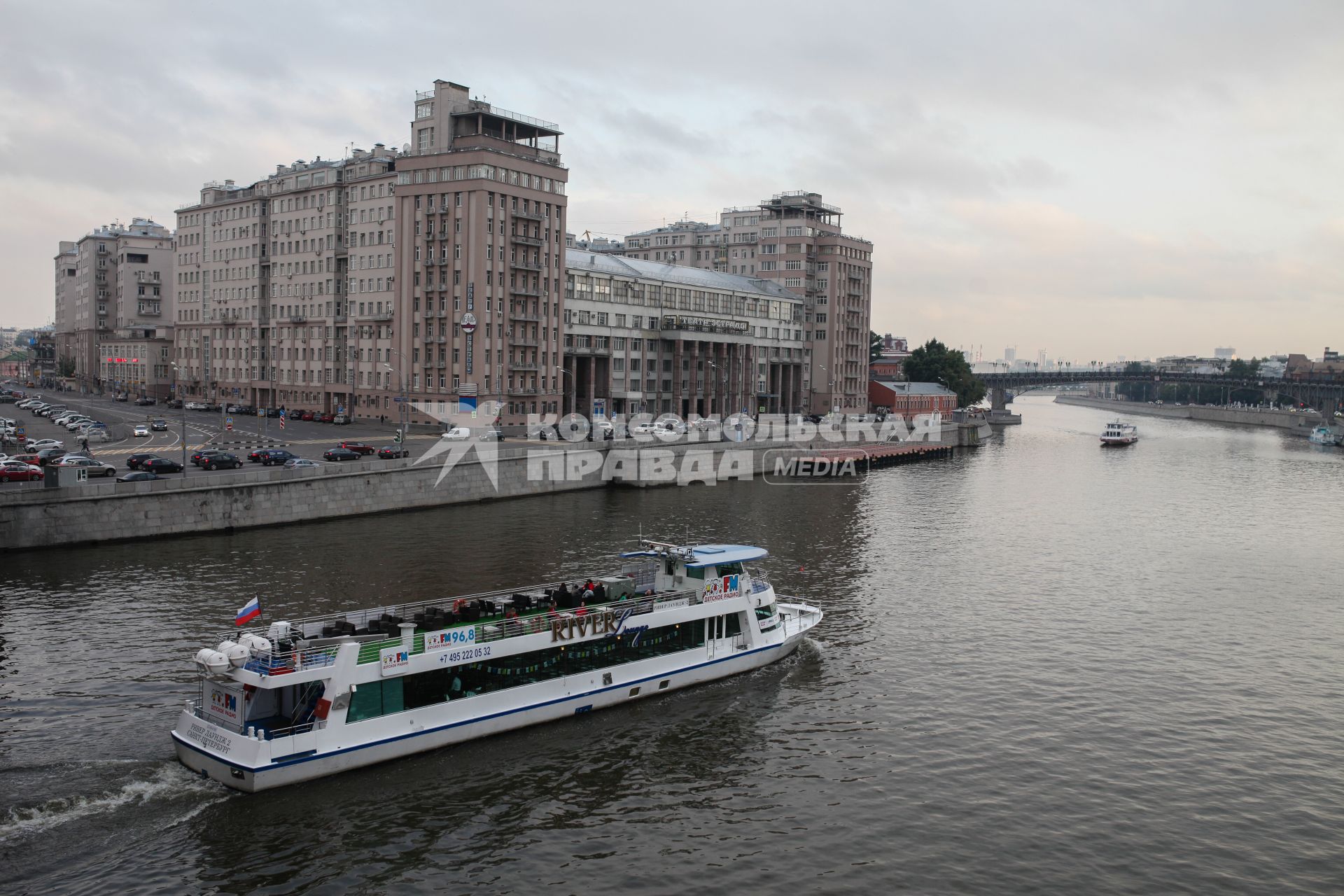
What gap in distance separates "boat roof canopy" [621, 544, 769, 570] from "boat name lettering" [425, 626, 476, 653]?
7547 mm

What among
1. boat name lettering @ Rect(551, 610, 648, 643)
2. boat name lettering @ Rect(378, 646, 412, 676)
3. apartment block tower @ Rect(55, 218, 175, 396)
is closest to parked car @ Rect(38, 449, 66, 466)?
boat name lettering @ Rect(378, 646, 412, 676)

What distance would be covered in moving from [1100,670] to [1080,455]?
307 ft

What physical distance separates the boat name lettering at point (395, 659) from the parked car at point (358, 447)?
46.5 metres

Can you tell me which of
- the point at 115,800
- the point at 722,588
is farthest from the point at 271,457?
the point at 115,800

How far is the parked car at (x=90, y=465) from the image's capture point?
56.0 m

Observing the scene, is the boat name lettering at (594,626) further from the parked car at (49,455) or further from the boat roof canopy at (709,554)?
the parked car at (49,455)

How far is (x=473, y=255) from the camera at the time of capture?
9462 centimetres

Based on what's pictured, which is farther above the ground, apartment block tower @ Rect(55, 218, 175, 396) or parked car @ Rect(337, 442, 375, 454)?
apartment block tower @ Rect(55, 218, 175, 396)

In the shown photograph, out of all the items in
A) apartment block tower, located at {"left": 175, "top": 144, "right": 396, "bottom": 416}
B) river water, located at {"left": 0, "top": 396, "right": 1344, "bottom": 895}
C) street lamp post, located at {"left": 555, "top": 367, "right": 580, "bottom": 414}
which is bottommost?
river water, located at {"left": 0, "top": 396, "right": 1344, "bottom": 895}

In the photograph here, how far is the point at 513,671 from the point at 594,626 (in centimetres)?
269

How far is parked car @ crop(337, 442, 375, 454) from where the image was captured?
230ft

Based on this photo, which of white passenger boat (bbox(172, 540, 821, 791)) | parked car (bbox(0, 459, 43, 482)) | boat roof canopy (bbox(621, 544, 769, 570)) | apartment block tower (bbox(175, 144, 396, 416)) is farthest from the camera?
apartment block tower (bbox(175, 144, 396, 416))

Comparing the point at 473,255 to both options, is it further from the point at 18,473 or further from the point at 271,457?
the point at 18,473

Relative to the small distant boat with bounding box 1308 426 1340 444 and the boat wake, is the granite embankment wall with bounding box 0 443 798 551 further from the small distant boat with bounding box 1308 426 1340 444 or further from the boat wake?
the small distant boat with bounding box 1308 426 1340 444
